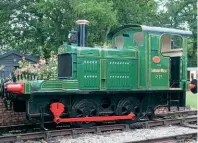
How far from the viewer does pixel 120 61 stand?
10094 millimetres

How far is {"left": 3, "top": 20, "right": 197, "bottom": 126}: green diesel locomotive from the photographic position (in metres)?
8.91

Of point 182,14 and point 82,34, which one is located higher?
point 182,14

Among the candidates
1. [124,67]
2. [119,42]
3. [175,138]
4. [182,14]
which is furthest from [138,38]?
[182,14]

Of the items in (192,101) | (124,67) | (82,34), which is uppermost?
(82,34)

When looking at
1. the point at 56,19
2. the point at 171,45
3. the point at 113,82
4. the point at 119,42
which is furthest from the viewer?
the point at 56,19

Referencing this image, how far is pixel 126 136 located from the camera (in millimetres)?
8742

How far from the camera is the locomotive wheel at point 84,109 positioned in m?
9.31

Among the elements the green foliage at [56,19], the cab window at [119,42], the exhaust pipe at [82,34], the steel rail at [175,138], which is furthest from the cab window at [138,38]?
the green foliage at [56,19]

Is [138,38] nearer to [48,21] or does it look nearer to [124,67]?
[124,67]

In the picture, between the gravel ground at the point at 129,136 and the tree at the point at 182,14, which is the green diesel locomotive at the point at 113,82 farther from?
the tree at the point at 182,14

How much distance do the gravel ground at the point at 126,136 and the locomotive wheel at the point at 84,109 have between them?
0.65m

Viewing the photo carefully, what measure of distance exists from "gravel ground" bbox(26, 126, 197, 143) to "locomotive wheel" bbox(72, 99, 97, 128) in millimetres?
648

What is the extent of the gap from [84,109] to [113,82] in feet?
4.07

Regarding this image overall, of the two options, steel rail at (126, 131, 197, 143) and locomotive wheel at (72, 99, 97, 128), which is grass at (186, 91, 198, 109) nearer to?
steel rail at (126, 131, 197, 143)
